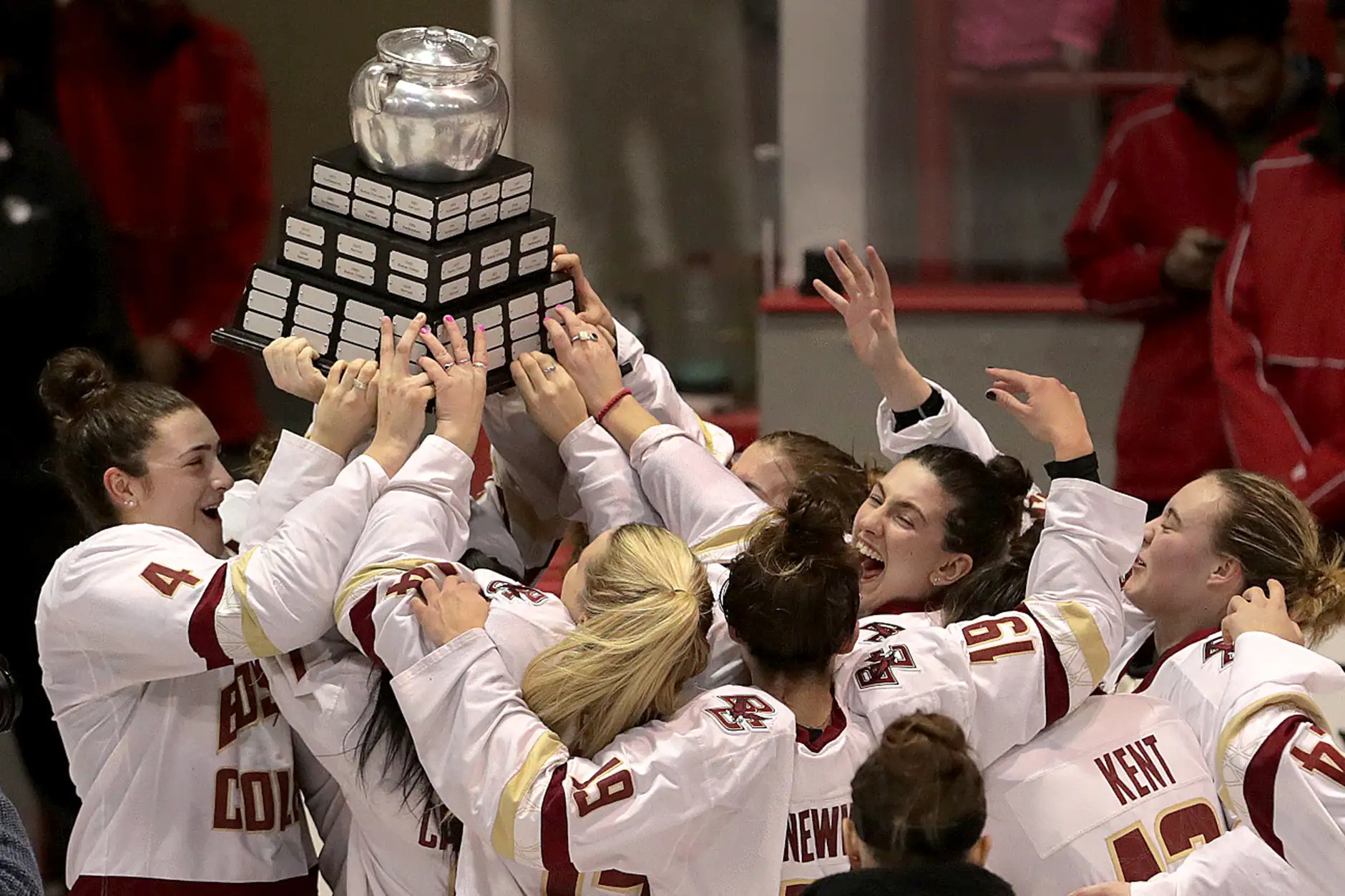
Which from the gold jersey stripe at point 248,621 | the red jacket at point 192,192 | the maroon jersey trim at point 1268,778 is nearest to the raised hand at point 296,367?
the gold jersey stripe at point 248,621

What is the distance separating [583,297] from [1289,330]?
1943mm

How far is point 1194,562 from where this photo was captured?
243cm

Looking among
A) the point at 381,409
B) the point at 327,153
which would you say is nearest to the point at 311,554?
the point at 381,409

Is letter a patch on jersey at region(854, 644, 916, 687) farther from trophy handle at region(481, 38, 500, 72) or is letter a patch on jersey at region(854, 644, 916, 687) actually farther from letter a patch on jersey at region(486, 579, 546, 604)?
trophy handle at region(481, 38, 500, 72)

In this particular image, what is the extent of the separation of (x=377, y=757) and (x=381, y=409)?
45cm

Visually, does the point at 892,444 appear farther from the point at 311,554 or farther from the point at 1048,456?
the point at 1048,456

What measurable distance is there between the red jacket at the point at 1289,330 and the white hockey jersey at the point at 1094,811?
5.52ft

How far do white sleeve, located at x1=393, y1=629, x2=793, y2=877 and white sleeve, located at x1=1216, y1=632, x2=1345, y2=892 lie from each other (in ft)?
1.79

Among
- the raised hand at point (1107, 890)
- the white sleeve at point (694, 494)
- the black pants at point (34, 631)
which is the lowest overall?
the black pants at point (34, 631)

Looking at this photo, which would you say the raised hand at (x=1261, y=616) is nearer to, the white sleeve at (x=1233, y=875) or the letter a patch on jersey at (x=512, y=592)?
the white sleeve at (x=1233, y=875)

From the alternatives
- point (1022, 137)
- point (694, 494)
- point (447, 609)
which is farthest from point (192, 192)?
point (447, 609)

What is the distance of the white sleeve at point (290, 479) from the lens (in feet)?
7.55

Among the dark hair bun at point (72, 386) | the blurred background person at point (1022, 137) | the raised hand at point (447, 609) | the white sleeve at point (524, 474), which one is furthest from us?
the blurred background person at point (1022, 137)

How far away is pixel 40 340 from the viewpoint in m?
3.71
